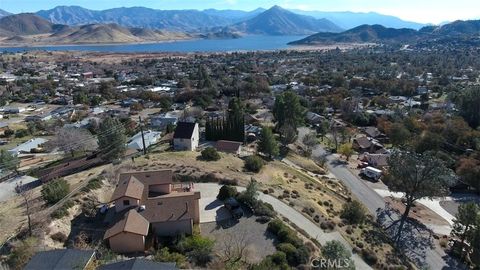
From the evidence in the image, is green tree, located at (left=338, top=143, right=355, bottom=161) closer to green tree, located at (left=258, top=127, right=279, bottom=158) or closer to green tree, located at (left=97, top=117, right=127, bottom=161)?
green tree, located at (left=258, top=127, right=279, bottom=158)

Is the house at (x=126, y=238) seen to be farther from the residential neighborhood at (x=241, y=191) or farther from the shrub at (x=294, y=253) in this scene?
the shrub at (x=294, y=253)

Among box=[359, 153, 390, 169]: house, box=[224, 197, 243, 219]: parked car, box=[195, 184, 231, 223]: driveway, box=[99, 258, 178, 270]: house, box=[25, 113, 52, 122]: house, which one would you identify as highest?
box=[99, 258, 178, 270]: house

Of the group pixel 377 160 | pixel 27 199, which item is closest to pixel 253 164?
pixel 27 199

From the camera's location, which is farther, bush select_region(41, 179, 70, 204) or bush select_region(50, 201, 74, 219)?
bush select_region(41, 179, 70, 204)

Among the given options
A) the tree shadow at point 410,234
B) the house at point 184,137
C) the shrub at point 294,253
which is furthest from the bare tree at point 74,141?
the tree shadow at point 410,234

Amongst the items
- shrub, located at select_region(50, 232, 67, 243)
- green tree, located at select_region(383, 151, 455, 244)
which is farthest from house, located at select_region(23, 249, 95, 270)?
green tree, located at select_region(383, 151, 455, 244)
